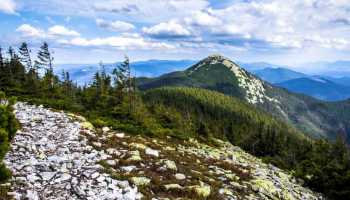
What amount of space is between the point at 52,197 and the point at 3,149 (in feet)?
8.19

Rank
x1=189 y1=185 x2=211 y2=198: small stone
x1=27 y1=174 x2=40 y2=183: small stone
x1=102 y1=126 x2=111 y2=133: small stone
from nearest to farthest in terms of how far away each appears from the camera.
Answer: x1=27 y1=174 x2=40 y2=183: small stone, x1=189 y1=185 x2=211 y2=198: small stone, x1=102 y1=126 x2=111 y2=133: small stone

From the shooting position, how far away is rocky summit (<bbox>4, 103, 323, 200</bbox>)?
14551 mm

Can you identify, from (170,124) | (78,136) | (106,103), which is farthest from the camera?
(170,124)

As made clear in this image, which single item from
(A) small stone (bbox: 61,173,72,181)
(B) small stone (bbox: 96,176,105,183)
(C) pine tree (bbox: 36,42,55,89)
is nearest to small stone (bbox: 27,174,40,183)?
(A) small stone (bbox: 61,173,72,181)

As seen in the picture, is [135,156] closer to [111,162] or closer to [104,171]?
[111,162]

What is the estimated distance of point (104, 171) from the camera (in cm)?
1688

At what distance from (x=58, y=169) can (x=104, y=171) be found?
6.78ft

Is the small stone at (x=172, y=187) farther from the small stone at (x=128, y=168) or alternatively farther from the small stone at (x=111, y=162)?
the small stone at (x=111, y=162)

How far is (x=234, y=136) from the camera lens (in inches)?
4779

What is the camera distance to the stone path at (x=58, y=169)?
1395cm

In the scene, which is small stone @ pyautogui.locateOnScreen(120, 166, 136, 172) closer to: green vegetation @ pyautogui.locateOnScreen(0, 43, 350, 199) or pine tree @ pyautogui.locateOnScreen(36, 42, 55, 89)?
green vegetation @ pyautogui.locateOnScreen(0, 43, 350, 199)

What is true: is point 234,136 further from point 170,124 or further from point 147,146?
point 147,146

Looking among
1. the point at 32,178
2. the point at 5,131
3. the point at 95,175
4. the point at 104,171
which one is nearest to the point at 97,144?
the point at 104,171

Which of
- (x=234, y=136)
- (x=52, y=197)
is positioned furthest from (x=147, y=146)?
(x=234, y=136)
